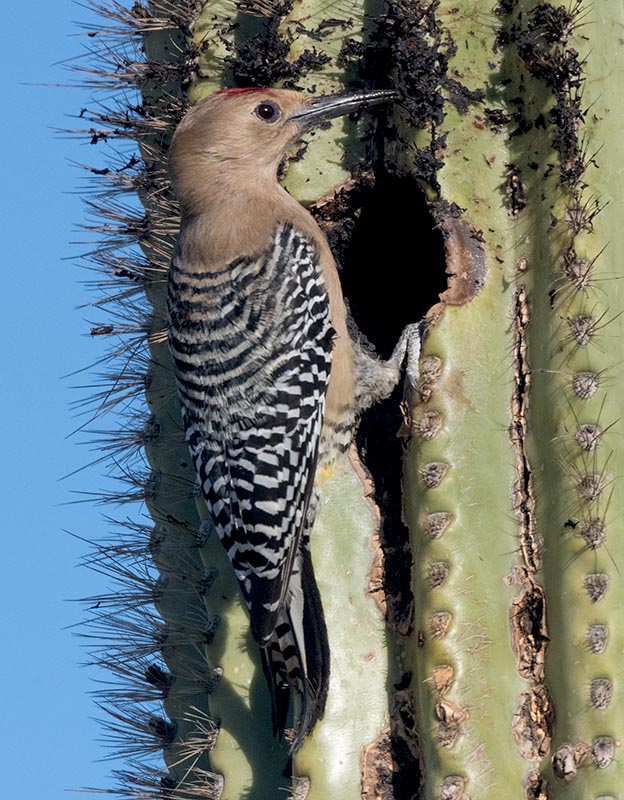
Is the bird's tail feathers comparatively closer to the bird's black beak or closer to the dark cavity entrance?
the dark cavity entrance

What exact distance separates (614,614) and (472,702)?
0.40 metres

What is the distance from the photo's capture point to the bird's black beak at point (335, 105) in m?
3.53

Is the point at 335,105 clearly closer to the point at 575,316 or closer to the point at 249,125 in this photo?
the point at 249,125

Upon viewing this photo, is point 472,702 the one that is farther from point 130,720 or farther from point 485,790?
point 130,720

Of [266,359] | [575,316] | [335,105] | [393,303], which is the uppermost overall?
[335,105]

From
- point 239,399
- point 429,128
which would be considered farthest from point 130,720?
point 429,128

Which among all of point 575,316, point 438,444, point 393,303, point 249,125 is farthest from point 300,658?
point 249,125

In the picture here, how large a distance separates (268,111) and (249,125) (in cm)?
17

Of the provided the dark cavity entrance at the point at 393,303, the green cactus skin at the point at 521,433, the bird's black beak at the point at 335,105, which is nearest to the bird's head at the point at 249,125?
the bird's black beak at the point at 335,105

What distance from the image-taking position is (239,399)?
3.71 m

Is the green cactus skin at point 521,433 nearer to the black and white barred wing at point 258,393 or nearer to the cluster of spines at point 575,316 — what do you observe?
the cluster of spines at point 575,316

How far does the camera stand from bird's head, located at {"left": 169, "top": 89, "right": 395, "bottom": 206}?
367 centimetres

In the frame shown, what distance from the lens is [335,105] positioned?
3.65 meters

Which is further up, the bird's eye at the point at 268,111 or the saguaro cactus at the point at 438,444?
the bird's eye at the point at 268,111
